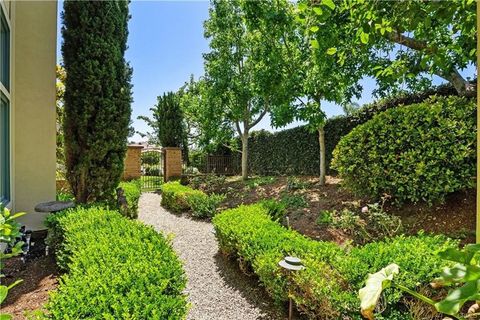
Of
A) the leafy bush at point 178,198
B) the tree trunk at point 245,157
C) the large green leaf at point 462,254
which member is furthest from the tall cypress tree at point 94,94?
the tree trunk at point 245,157

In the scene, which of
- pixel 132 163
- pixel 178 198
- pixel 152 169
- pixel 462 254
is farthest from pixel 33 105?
pixel 152 169

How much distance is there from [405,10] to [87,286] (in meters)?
3.28

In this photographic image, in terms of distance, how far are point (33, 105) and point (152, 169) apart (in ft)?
36.8

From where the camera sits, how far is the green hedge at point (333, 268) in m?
2.45

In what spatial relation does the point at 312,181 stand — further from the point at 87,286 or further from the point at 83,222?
the point at 87,286

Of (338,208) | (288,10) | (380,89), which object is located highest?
(288,10)

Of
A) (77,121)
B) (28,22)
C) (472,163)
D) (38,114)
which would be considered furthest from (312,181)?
(28,22)

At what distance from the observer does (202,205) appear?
306 inches

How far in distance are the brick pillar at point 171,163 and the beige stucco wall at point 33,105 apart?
8.22 meters

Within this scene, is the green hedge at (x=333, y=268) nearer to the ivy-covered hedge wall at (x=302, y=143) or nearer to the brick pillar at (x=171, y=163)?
the ivy-covered hedge wall at (x=302, y=143)

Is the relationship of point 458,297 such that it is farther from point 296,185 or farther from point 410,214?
point 296,185

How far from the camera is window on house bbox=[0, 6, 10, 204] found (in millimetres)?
4805

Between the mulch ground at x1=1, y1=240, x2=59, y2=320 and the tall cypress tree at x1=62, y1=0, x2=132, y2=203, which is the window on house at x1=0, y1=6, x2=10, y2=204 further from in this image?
the mulch ground at x1=1, y1=240, x2=59, y2=320

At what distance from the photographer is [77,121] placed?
569 cm
